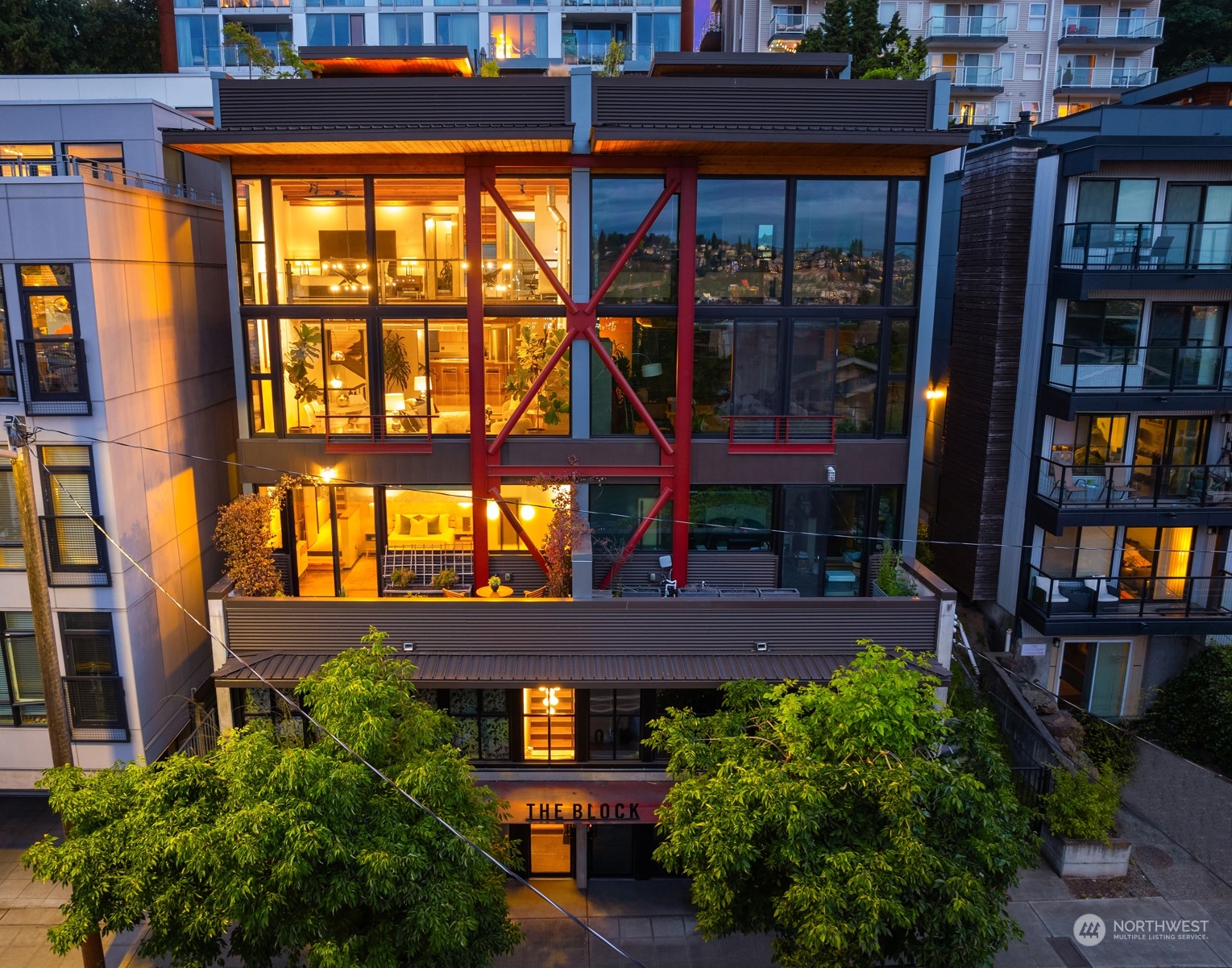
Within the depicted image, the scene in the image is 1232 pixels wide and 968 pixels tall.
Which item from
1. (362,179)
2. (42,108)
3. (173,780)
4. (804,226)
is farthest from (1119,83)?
(173,780)

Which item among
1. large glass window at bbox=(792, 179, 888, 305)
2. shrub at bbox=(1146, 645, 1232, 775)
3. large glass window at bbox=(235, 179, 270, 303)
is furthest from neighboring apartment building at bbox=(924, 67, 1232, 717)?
large glass window at bbox=(235, 179, 270, 303)

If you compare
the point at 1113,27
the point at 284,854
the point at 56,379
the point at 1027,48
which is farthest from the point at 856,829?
the point at 1113,27

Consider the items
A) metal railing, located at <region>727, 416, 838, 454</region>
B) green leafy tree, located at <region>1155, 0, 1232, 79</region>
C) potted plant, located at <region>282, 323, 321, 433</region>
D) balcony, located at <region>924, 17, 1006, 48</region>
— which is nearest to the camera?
potted plant, located at <region>282, 323, 321, 433</region>

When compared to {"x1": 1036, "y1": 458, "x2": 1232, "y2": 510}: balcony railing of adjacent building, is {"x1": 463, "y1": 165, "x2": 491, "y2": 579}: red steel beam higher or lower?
higher

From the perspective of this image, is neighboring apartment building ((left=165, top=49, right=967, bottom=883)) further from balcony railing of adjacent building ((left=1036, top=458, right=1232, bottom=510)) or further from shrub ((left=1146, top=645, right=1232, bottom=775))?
shrub ((left=1146, top=645, right=1232, bottom=775))

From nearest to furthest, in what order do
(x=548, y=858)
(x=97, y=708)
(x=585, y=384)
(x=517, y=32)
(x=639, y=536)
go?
(x=97, y=708), (x=585, y=384), (x=548, y=858), (x=639, y=536), (x=517, y=32)

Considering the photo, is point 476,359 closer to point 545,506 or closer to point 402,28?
point 545,506
